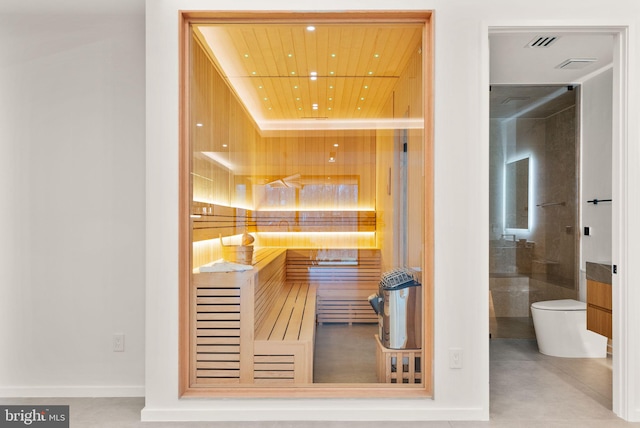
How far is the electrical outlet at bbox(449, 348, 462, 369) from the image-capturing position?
8.75ft

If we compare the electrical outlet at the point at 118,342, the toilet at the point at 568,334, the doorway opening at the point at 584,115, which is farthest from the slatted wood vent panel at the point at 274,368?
the toilet at the point at 568,334

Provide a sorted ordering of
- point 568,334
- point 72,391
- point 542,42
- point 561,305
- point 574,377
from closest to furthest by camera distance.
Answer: point 72,391
point 542,42
point 574,377
point 568,334
point 561,305

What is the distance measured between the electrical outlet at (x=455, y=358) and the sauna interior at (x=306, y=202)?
6.1 inches

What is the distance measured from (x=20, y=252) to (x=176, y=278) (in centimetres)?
132

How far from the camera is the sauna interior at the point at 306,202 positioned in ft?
8.95

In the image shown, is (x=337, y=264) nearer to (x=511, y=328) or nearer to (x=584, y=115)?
(x=511, y=328)

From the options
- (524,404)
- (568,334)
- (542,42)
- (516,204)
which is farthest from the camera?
(516,204)

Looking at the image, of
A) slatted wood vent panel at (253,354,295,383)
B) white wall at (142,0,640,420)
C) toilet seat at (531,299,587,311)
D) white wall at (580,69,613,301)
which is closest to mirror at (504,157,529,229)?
white wall at (580,69,613,301)

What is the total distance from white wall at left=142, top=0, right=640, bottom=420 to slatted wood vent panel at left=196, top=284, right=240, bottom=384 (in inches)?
5.9

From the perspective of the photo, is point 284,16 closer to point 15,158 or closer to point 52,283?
point 15,158

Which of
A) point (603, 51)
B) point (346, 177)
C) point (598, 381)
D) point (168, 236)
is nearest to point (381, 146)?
point (346, 177)

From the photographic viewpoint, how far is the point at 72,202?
10.2ft

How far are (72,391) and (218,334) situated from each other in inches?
48.7

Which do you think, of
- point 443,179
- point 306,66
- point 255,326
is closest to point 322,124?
point 306,66
